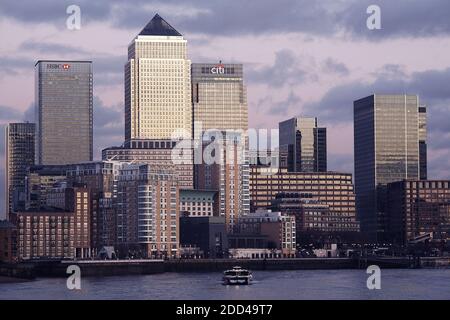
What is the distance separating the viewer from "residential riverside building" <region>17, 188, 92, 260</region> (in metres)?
173

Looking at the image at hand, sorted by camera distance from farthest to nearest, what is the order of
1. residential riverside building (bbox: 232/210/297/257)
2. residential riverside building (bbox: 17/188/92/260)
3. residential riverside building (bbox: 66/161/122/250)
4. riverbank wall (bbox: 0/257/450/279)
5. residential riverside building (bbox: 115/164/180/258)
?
residential riverside building (bbox: 232/210/297/257)
residential riverside building (bbox: 66/161/122/250)
residential riverside building (bbox: 17/188/92/260)
residential riverside building (bbox: 115/164/180/258)
riverbank wall (bbox: 0/257/450/279)

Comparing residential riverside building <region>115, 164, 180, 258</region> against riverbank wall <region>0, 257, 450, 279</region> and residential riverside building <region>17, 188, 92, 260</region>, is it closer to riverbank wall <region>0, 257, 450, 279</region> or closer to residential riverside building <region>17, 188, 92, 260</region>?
residential riverside building <region>17, 188, 92, 260</region>

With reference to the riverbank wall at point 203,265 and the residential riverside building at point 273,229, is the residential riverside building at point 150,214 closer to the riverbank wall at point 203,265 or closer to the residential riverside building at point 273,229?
the riverbank wall at point 203,265

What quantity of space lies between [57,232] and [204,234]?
898 inches

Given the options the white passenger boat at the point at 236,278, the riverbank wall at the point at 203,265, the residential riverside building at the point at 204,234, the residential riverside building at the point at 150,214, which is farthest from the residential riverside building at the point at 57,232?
the white passenger boat at the point at 236,278

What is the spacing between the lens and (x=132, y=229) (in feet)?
578

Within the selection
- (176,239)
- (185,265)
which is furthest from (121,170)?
(185,265)

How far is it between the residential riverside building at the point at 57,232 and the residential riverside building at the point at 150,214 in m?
5.52

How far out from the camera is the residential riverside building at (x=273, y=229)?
633ft

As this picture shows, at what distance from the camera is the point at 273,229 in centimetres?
19450

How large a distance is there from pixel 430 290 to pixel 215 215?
11937cm

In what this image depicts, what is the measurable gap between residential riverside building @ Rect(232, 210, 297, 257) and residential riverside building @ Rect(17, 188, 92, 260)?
27809 millimetres

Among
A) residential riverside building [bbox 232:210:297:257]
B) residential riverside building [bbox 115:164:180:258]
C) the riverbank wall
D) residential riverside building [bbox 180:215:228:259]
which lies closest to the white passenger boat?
the riverbank wall
